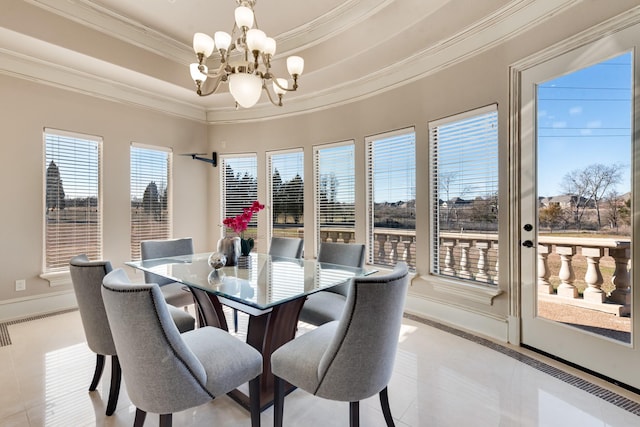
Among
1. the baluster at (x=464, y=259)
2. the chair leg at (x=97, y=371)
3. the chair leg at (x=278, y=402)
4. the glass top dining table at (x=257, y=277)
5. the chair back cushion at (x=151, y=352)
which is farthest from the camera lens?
the baluster at (x=464, y=259)

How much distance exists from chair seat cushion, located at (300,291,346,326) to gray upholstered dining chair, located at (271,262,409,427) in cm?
72

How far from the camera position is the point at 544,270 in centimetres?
244

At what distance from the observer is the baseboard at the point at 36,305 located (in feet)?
10.5

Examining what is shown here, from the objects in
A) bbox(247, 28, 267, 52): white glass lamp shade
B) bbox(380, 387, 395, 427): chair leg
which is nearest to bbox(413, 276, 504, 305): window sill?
bbox(380, 387, 395, 427): chair leg

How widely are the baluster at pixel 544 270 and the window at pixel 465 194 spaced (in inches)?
15.1

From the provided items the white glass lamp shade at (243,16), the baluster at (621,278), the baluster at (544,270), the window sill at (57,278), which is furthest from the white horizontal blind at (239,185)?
the baluster at (621,278)

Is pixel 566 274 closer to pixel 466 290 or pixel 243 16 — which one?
pixel 466 290

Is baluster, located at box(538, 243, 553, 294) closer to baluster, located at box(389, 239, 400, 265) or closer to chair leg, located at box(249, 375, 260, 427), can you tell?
baluster, located at box(389, 239, 400, 265)

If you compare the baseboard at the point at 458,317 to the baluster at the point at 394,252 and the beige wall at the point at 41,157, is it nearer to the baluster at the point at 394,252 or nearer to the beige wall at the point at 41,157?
the baluster at the point at 394,252

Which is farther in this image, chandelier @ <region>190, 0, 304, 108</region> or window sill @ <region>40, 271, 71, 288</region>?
window sill @ <region>40, 271, 71, 288</region>

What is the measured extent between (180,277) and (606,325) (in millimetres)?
3008

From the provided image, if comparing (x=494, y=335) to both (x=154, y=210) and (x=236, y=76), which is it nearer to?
(x=236, y=76)

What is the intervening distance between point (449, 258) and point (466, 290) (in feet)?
1.22

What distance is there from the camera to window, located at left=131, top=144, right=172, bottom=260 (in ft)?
13.6
